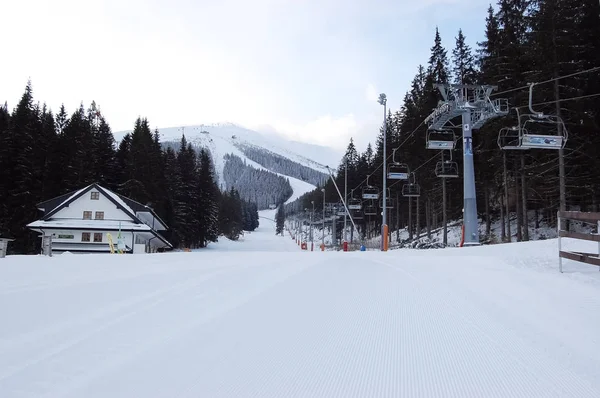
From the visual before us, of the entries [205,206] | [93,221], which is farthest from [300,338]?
[205,206]

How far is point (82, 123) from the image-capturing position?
54688mm

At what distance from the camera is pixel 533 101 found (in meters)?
24.7

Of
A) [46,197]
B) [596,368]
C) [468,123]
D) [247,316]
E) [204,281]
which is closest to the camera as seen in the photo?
[596,368]

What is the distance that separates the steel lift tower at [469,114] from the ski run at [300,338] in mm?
14820

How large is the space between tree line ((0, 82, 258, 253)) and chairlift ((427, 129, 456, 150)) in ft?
125

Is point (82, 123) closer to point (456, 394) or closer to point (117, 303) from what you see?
point (117, 303)

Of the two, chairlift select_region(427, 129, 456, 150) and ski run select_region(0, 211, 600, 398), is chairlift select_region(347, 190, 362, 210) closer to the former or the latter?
chairlift select_region(427, 129, 456, 150)

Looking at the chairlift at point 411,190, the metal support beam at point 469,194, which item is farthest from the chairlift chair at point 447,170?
the chairlift at point 411,190

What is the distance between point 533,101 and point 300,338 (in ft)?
83.6

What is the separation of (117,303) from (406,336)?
378 cm

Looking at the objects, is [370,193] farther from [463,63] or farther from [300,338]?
[300,338]

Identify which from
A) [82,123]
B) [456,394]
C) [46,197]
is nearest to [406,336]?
[456,394]

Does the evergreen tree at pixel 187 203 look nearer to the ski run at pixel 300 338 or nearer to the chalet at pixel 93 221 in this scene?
the chalet at pixel 93 221

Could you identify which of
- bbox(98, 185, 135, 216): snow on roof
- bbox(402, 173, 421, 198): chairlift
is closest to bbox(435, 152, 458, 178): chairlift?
bbox(402, 173, 421, 198): chairlift
